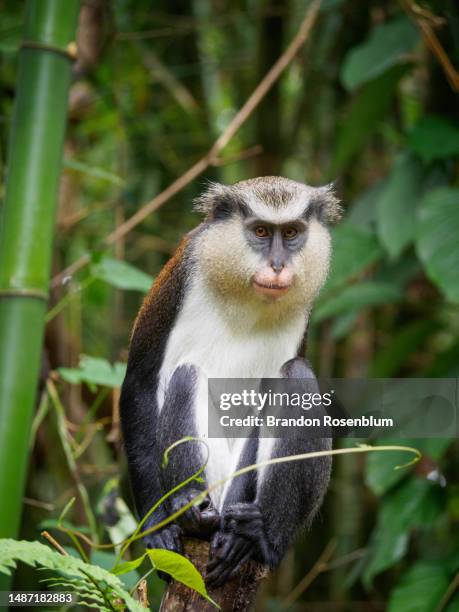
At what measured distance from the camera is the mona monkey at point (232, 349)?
10.3 feet

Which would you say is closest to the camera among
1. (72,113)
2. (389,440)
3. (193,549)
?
(193,549)

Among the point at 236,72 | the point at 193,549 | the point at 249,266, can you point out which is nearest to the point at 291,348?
the point at 249,266

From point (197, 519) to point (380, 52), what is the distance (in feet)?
10.1

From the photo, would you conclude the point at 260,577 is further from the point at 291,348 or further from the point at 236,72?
the point at 236,72

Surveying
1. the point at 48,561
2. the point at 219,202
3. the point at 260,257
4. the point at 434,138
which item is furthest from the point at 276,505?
the point at 434,138

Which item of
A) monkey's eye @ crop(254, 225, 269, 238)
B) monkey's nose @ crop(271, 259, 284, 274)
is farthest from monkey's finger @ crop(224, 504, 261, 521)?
monkey's eye @ crop(254, 225, 269, 238)

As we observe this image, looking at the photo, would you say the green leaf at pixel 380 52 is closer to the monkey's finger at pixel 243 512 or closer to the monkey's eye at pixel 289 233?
the monkey's eye at pixel 289 233

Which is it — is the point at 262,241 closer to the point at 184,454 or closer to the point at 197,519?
the point at 184,454

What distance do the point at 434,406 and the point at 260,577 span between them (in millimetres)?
1641

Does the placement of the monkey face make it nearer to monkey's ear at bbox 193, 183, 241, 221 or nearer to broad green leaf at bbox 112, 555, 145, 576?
monkey's ear at bbox 193, 183, 241, 221

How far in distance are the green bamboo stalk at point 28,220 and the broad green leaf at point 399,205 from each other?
203 centimetres

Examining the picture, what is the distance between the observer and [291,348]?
344 cm

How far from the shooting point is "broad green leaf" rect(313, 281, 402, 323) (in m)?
4.64

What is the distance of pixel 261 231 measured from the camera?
328cm
